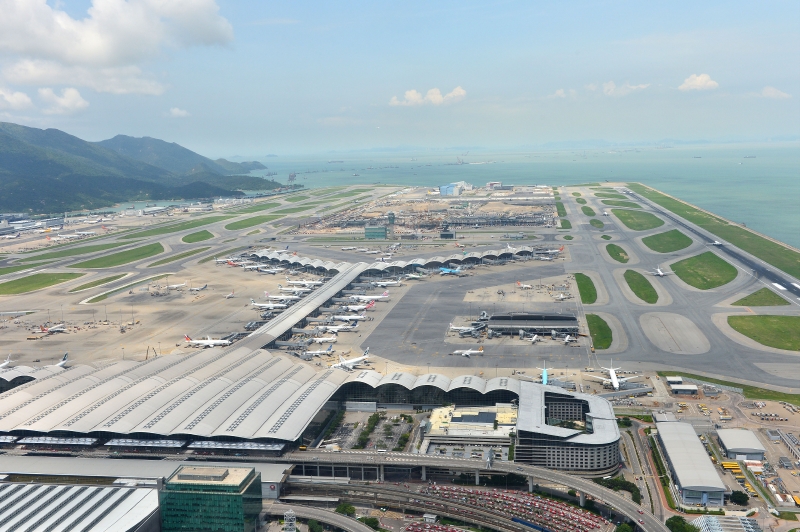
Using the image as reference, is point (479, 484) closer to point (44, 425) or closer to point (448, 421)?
point (448, 421)

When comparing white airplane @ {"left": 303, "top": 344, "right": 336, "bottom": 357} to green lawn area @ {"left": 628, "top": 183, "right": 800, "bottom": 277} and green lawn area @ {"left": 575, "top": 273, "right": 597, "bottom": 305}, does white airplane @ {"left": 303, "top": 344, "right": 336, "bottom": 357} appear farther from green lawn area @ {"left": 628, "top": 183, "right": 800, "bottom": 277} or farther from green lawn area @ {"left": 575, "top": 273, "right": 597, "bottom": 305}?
green lawn area @ {"left": 628, "top": 183, "right": 800, "bottom": 277}

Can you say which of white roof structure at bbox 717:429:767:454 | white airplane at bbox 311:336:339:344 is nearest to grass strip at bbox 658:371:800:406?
white roof structure at bbox 717:429:767:454

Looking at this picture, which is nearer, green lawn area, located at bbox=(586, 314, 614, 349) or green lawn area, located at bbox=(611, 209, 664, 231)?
green lawn area, located at bbox=(586, 314, 614, 349)

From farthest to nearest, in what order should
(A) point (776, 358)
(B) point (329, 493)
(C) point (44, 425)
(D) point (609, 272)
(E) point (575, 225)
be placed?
(E) point (575, 225) < (D) point (609, 272) < (A) point (776, 358) < (C) point (44, 425) < (B) point (329, 493)

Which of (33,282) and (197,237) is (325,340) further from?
(197,237)

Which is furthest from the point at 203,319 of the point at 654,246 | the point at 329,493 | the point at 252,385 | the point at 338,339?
the point at 654,246

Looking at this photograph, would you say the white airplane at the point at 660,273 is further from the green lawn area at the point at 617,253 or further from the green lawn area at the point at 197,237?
the green lawn area at the point at 197,237
